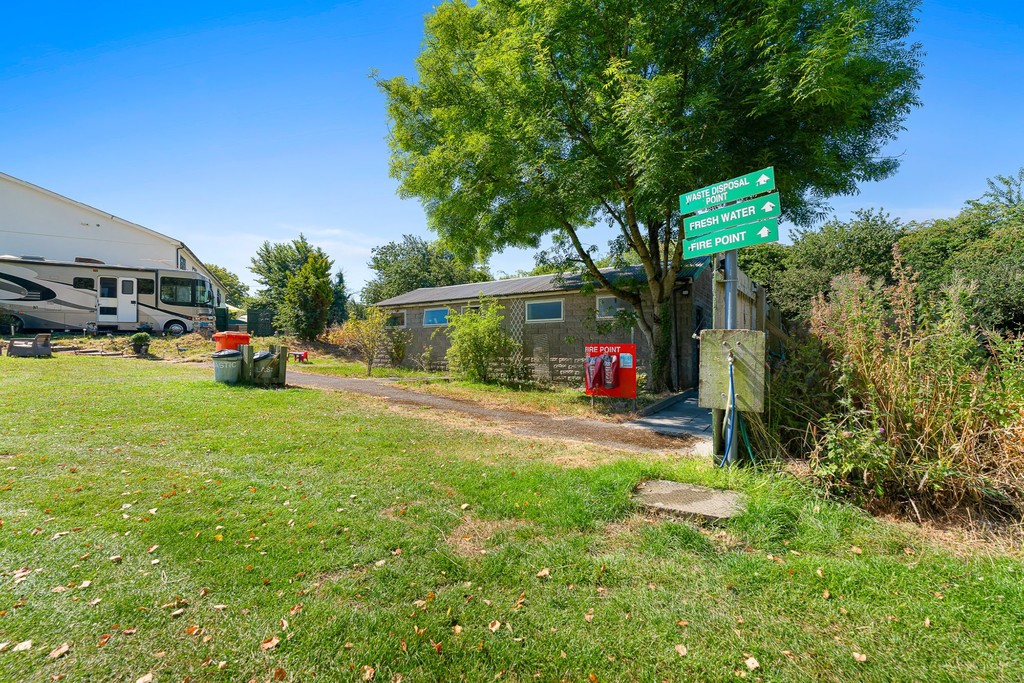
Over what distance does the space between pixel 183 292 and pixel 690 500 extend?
2461 cm

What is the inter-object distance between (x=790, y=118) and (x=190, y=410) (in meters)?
11.4

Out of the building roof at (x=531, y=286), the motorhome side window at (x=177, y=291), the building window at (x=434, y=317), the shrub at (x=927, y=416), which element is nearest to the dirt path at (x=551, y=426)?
the shrub at (x=927, y=416)

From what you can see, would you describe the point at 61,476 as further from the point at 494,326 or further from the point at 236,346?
the point at 494,326

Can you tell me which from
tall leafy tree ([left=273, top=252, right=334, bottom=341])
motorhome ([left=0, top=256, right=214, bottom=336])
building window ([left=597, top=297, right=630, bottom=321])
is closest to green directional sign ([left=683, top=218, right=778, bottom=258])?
building window ([left=597, top=297, right=630, bottom=321])

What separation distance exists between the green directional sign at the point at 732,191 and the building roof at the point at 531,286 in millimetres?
7515

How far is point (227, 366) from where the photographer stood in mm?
10117

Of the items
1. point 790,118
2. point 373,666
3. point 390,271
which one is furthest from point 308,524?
point 390,271

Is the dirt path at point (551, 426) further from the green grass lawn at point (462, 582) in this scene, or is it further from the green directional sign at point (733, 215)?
the green directional sign at point (733, 215)

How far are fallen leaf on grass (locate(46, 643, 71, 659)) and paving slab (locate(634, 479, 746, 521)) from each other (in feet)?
11.2

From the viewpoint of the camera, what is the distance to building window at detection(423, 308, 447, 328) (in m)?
17.2

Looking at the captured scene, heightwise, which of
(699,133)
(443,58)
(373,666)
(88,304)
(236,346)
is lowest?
(373,666)

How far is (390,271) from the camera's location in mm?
37594

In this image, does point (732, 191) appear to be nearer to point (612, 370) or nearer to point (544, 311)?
point (612, 370)


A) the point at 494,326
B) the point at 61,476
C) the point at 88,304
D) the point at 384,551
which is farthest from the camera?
the point at 88,304
